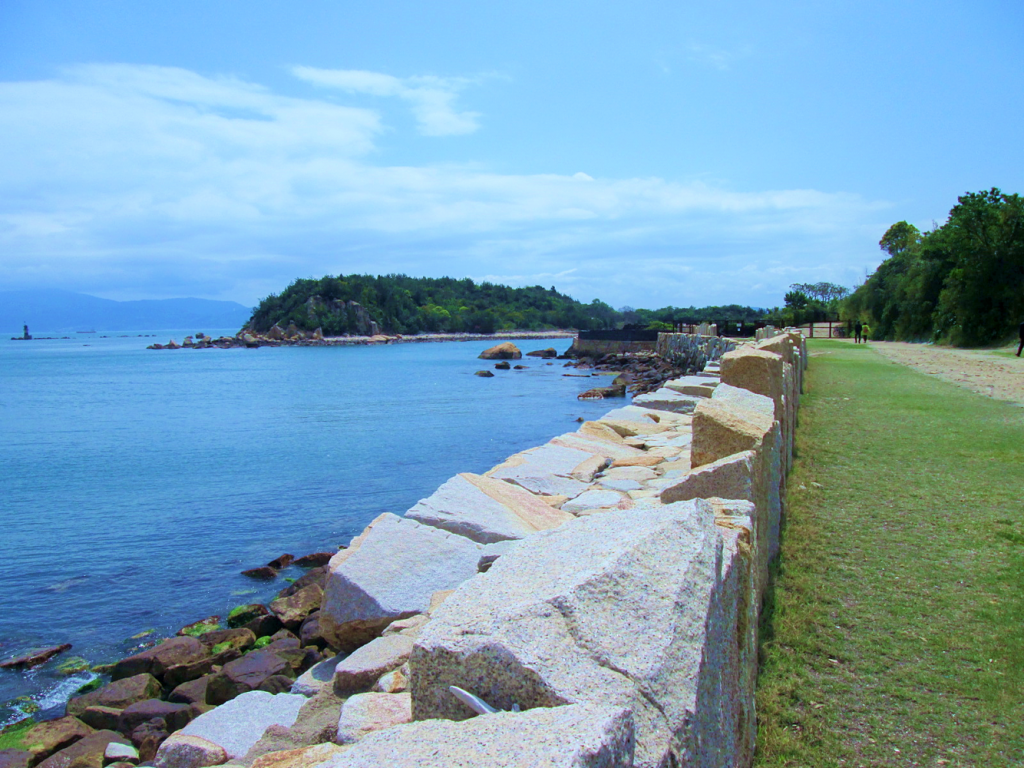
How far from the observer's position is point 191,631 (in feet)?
23.3

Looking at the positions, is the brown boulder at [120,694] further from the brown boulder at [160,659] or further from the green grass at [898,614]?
the green grass at [898,614]

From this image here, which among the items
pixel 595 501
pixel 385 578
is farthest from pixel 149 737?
pixel 595 501

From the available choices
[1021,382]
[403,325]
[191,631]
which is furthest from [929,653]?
[403,325]

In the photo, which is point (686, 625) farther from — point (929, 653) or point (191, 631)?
point (191, 631)

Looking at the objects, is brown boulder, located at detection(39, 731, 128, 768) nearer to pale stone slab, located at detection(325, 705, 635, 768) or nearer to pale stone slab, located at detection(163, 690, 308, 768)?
pale stone slab, located at detection(163, 690, 308, 768)

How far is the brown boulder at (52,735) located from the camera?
4.90m

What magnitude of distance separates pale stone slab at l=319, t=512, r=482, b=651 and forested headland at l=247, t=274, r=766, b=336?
281ft

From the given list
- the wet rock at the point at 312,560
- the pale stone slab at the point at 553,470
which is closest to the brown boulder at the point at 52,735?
the wet rock at the point at 312,560

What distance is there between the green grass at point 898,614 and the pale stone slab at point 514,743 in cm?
167

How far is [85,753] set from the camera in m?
4.74

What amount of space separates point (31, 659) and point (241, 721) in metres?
3.69

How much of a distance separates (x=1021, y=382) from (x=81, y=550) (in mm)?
17511

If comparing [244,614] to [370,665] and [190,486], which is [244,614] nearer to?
[370,665]

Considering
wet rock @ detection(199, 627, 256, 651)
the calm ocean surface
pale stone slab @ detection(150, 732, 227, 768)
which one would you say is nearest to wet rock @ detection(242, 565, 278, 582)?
the calm ocean surface
